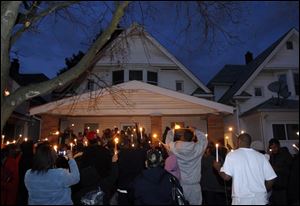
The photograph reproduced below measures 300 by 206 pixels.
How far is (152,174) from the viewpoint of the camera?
161 inches

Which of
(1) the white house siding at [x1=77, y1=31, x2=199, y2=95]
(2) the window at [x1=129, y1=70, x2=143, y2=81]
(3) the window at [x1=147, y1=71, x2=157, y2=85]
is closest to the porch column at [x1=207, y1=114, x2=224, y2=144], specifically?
(1) the white house siding at [x1=77, y1=31, x2=199, y2=95]

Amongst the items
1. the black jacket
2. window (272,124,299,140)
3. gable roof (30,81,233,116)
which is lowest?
the black jacket

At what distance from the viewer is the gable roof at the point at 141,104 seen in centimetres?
1249

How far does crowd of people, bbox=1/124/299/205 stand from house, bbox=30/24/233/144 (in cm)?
205

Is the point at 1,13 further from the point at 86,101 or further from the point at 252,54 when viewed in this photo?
the point at 252,54

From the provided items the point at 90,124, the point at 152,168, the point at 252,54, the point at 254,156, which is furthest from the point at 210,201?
the point at 252,54

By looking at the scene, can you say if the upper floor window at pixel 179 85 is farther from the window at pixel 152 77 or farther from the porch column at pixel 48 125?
the porch column at pixel 48 125

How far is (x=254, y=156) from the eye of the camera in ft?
14.8

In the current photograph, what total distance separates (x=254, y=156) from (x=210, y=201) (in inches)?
97.4

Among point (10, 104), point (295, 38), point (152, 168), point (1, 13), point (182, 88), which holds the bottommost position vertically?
point (152, 168)

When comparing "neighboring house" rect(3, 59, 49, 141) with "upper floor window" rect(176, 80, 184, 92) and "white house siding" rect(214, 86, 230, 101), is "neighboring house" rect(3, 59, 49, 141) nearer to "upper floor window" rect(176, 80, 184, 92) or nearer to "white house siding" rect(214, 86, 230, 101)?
"upper floor window" rect(176, 80, 184, 92)

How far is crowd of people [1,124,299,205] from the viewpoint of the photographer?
13.5ft

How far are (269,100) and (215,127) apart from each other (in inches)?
233

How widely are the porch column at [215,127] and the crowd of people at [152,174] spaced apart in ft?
19.6
